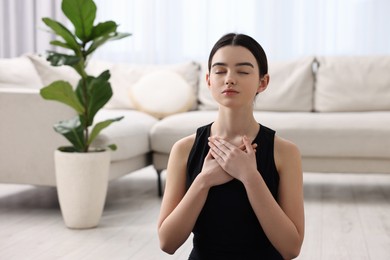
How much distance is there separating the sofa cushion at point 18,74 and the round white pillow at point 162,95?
0.63 meters

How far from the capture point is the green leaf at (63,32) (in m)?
2.70

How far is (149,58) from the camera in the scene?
5.52m

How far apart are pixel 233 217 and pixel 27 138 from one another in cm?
205

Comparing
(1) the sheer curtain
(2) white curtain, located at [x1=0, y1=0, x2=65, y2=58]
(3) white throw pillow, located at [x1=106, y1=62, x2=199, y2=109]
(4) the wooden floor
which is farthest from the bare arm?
(2) white curtain, located at [x1=0, y1=0, x2=65, y2=58]

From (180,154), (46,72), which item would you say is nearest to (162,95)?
(46,72)

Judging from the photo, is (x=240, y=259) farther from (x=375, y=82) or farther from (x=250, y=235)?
(x=375, y=82)

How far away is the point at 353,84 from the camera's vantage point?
13.3 ft

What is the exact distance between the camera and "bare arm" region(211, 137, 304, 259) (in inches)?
48.4

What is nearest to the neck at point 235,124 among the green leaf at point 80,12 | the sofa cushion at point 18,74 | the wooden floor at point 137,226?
the wooden floor at point 137,226

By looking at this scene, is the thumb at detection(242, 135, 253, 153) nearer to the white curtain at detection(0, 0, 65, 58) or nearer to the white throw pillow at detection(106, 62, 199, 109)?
the white throw pillow at detection(106, 62, 199, 109)

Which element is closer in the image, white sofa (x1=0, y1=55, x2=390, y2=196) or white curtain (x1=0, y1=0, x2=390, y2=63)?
white sofa (x1=0, y1=55, x2=390, y2=196)

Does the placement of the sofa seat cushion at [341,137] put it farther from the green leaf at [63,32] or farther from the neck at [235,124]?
the neck at [235,124]

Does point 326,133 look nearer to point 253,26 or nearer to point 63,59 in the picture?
point 63,59

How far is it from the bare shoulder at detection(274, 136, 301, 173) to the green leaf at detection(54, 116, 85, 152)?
164cm
